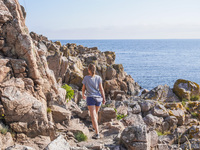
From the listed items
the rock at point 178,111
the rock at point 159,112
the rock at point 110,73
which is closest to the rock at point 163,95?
the rock at point 178,111

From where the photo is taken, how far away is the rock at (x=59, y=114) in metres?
11.9

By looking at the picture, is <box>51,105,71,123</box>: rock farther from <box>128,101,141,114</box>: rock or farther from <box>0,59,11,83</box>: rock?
<box>128,101,141,114</box>: rock

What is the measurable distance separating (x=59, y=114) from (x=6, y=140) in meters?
3.53

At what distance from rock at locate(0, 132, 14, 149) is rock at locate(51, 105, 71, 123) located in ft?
9.99

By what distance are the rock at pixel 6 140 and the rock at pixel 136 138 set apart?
4.15 metres

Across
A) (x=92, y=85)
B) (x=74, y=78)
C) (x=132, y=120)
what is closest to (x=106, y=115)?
(x=132, y=120)

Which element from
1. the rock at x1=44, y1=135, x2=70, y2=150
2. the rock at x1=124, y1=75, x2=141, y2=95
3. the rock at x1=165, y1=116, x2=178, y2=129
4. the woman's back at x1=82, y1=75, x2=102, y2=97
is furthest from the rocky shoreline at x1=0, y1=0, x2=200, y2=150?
the rock at x1=124, y1=75, x2=141, y2=95

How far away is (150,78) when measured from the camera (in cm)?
6631

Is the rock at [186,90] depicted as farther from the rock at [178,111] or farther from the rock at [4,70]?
the rock at [4,70]

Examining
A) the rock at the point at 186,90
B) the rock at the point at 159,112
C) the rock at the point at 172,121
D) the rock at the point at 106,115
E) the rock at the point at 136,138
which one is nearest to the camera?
the rock at the point at 136,138

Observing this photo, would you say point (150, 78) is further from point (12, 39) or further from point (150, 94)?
point (12, 39)

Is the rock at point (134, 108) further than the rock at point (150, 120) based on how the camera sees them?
Yes

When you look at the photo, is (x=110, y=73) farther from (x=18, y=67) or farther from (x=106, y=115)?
(x=18, y=67)

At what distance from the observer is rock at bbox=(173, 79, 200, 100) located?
3166 cm
